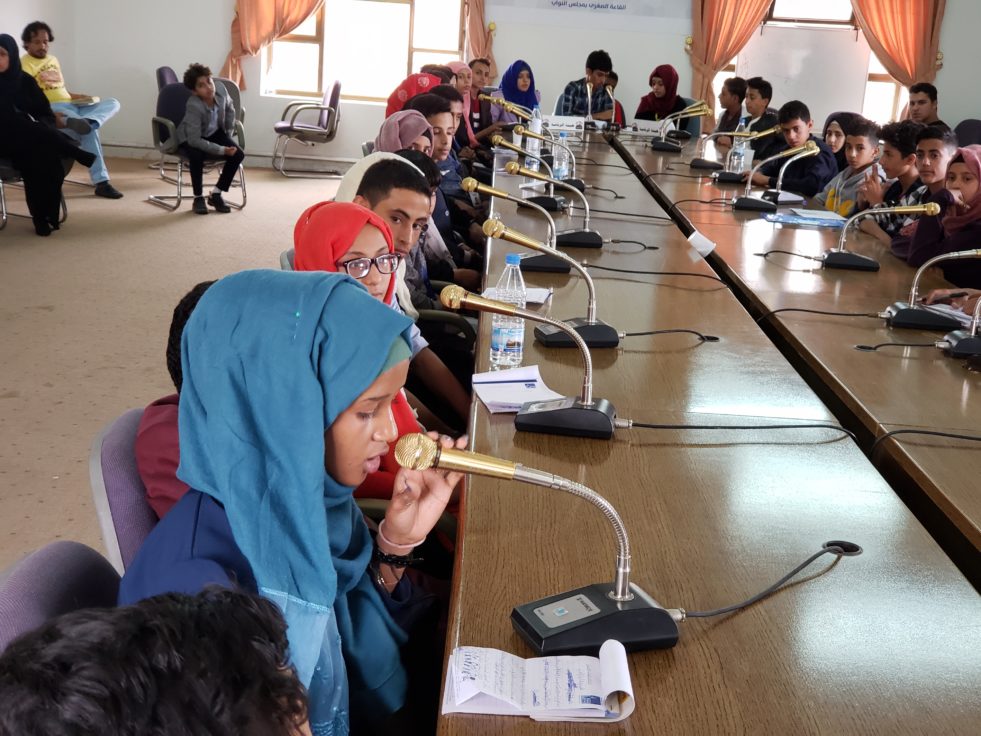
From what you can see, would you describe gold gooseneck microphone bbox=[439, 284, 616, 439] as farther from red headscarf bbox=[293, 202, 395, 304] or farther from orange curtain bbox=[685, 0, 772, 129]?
orange curtain bbox=[685, 0, 772, 129]

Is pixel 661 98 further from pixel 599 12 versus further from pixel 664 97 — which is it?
pixel 599 12

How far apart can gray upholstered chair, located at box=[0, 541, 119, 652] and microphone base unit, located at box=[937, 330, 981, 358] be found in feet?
5.82

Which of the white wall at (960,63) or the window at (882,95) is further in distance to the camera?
the window at (882,95)

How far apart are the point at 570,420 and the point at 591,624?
61 cm

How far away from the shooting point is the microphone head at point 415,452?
3.07 feet

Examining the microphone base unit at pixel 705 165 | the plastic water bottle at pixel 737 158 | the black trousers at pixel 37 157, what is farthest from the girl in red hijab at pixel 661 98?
the black trousers at pixel 37 157

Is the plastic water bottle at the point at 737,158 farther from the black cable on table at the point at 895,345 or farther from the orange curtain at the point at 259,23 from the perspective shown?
the orange curtain at the point at 259,23

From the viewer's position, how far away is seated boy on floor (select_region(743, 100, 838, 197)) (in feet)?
16.6

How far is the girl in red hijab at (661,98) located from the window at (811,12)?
4.50 ft

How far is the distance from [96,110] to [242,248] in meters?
2.36

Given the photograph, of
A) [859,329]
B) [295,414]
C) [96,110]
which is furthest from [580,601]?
[96,110]

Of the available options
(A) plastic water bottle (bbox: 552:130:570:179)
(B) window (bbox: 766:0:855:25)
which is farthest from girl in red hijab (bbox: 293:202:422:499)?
(B) window (bbox: 766:0:855:25)

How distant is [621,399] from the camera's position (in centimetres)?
182

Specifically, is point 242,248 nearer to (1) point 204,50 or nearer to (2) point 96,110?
(2) point 96,110
